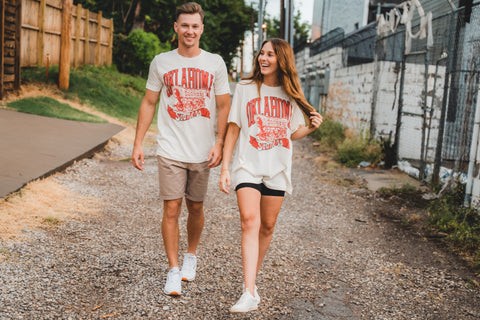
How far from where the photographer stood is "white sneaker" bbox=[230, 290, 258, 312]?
10.2ft

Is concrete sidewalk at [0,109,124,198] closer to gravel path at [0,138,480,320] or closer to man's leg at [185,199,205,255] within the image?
gravel path at [0,138,480,320]

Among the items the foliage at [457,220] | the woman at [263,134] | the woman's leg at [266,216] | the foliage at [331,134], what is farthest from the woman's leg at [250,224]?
the foliage at [331,134]

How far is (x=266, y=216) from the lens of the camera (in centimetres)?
350

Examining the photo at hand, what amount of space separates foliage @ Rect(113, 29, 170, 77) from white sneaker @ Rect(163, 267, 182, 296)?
62.7 feet

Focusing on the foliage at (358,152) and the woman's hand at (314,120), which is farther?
the foliage at (358,152)

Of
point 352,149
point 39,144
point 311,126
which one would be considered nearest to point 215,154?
point 311,126

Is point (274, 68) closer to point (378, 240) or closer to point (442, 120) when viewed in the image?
point (378, 240)

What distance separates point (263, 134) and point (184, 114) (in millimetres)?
598

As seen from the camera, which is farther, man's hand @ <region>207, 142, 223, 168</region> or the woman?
man's hand @ <region>207, 142, 223, 168</region>

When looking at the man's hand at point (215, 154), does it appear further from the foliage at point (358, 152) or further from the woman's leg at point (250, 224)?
the foliage at point (358, 152)

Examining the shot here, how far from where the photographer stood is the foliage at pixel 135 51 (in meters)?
21.8

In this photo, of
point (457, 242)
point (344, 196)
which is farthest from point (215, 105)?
point (344, 196)

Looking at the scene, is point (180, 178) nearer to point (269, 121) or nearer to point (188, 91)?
point (188, 91)

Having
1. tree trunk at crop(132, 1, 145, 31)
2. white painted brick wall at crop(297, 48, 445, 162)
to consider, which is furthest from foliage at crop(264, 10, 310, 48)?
white painted brick wall at crop(297, 48, 445, 162)
